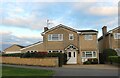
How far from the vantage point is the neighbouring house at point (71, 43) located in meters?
43.7

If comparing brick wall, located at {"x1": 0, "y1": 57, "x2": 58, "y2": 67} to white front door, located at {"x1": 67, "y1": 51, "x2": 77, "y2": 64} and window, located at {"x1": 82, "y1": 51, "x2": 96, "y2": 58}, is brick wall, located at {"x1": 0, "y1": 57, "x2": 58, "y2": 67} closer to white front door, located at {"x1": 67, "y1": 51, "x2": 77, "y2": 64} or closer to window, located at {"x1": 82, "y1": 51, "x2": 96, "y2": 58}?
white front door, located at {"x1": 67, "y1": 51, "x2": 77, "y2": 64}

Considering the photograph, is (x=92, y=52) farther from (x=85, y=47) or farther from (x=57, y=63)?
(x=57, y=63)

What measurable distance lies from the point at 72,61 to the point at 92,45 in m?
4.70

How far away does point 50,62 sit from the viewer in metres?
31.6

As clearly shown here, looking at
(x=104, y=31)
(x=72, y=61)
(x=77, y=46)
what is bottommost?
(x=72, y=61)

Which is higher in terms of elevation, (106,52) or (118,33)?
(118,33)

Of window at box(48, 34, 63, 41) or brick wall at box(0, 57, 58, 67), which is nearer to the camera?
brick wall at box(0, 57, 58, 67)

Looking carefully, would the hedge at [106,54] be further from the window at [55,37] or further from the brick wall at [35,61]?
the brick wall at [35,61]

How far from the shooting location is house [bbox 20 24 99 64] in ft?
143

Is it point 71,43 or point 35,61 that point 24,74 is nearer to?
point 35,61

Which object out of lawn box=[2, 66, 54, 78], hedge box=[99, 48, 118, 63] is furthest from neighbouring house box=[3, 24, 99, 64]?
lawn box=[2, 66, 54, 78]

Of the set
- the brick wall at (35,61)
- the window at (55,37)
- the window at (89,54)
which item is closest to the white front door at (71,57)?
the window at (89,54)

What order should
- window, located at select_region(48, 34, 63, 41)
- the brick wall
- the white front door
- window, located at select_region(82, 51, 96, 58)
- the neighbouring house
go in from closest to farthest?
the brick wall
the white front door
the neighbouring house
window, located at select_region(82, 51, 96, 58)
window, located at select_region(48, 34, 63, 41)

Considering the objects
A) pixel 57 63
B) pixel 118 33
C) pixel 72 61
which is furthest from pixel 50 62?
pixel 118 33
